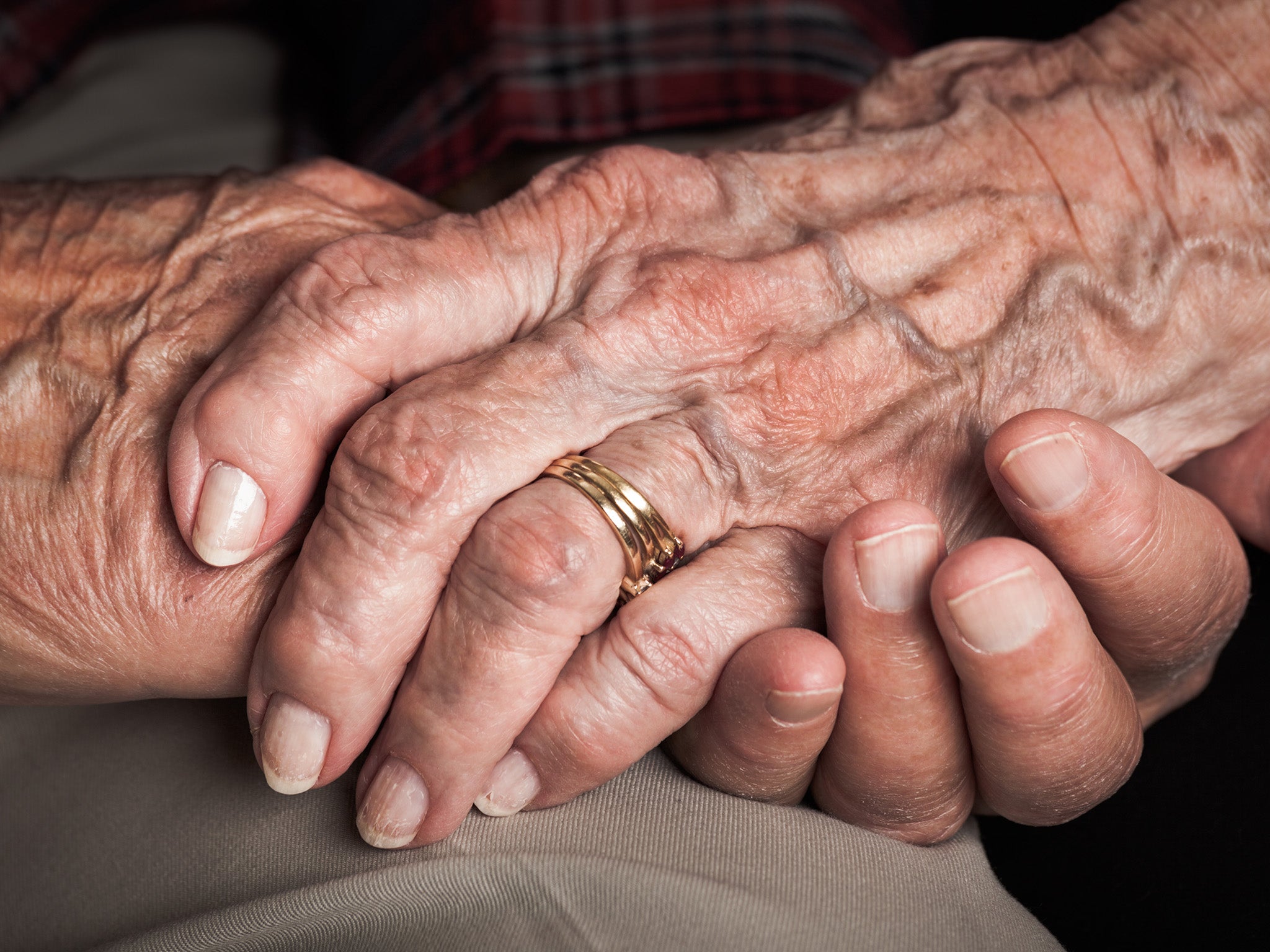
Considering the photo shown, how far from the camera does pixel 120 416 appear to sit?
786mm

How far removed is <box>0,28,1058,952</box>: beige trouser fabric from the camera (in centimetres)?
68

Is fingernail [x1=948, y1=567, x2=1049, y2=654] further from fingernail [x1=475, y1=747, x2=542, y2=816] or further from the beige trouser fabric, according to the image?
fingernail [x1=475, y1=747, x2=542, y2=816]

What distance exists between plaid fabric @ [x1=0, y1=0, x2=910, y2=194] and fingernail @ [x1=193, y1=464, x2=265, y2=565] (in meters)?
0.81

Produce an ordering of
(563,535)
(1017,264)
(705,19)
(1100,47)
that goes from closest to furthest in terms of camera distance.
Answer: (563,535), (1017,264), (1100,47), (705,19)

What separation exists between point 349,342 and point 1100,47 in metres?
0.77

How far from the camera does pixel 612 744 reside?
70 centimetres

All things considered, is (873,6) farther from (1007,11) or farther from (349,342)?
(349,342)

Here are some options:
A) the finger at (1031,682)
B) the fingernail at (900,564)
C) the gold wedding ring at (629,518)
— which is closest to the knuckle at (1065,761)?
the finger at (1031,682)

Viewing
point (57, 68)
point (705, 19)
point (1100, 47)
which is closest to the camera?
point (1100, 47)

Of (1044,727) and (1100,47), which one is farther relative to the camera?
(1100,47)

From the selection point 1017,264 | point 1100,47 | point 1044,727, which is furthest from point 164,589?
point 1100,47

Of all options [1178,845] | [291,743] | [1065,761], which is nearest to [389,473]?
[291,743]

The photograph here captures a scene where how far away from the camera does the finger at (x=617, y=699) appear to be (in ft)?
2.28

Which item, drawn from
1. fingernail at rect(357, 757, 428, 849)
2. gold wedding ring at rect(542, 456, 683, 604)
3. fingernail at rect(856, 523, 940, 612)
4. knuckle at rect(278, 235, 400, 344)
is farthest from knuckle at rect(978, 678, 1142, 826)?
knuckle at rect(278, 235, 400, 344)
